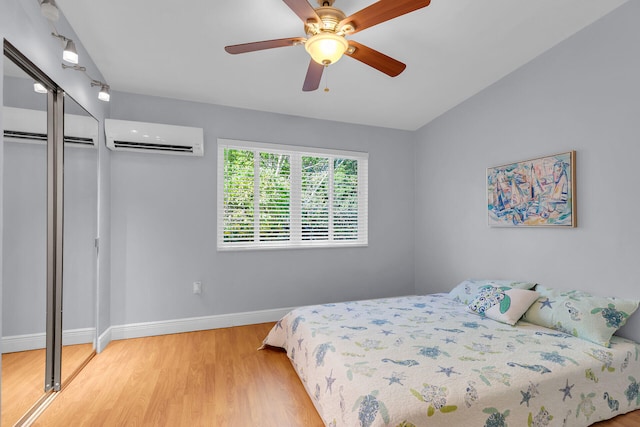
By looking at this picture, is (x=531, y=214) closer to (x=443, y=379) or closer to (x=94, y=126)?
(x=443, y=379)

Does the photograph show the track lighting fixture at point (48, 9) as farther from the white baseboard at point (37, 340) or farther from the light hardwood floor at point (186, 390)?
the light hardwood floor at point (186, 390)

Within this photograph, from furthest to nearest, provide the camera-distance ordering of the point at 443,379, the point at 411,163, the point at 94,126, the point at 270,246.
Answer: the point at 411,163 < the point at 270,246 < the point at 94,126 < the point at 443,379

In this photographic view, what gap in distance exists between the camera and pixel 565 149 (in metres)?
2.55

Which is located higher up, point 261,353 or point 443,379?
point 443,379

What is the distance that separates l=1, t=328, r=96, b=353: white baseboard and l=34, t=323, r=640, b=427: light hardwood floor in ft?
0.80

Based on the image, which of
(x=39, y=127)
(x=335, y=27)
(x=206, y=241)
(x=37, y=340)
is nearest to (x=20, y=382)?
(x=37, y=340)

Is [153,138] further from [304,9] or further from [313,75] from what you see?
[304,9]

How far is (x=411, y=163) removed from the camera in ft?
14.3

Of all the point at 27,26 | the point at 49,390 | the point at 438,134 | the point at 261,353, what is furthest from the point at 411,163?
the point at 49,390

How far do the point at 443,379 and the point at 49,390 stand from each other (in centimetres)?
255

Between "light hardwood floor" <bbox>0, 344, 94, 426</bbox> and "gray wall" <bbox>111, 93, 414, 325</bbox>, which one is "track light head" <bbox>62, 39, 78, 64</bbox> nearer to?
"gray wall" <bbox>111, 93, 414, 325</bbox>

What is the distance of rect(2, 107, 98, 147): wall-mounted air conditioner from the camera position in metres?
1.56

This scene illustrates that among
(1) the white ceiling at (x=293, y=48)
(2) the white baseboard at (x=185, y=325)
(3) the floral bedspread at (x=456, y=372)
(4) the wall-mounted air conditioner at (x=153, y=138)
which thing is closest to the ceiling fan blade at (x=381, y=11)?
(1) the white ceiling at (x=293, y=48)

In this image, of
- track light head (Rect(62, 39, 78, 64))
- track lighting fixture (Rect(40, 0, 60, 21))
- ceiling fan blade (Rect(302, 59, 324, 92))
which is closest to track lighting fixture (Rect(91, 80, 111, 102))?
track light head (Rect(62, 39, 78, 64))
